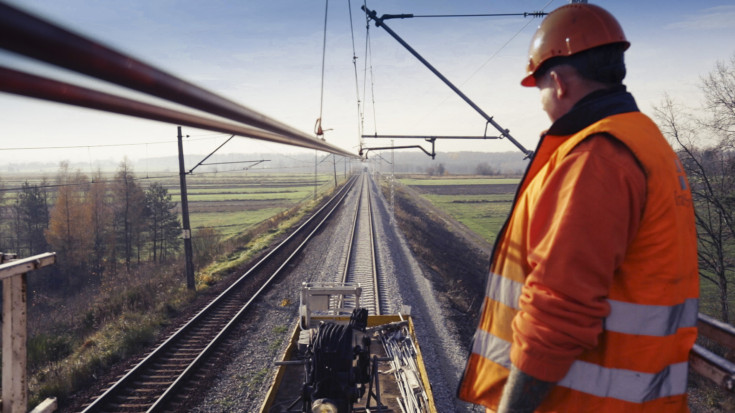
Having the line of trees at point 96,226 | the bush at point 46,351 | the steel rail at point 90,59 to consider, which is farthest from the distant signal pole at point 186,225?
the line of trees at point 96,226

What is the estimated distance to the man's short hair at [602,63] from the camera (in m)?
1.47

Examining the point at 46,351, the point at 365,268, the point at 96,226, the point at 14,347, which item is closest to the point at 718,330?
the point at 14,347

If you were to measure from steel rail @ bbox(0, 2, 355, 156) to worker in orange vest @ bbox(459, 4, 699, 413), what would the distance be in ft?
3.78

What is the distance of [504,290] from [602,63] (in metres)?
0.89

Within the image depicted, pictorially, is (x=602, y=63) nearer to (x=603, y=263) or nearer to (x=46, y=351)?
(x=603, y=263)

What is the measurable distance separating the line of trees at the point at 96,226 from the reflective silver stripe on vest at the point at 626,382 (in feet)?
140

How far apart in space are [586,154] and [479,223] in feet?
132

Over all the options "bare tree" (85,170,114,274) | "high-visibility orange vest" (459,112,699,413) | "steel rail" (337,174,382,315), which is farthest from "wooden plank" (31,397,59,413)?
"bare tree" (85,170,114,274)

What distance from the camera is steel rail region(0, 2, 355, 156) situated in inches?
28.4

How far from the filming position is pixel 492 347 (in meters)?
1.55

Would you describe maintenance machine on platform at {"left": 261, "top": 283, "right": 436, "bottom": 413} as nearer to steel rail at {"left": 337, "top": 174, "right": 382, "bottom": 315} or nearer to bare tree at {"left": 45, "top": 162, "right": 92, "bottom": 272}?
steel rail at {"left": 337, "top": 174, "right": 382, "bottom": 315}

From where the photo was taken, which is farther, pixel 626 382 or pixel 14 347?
pixel 14 347

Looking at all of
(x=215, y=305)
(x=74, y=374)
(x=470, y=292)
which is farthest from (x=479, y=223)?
(x=74, y=374)

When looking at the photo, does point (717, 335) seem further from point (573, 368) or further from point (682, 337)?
point (573, 368)
